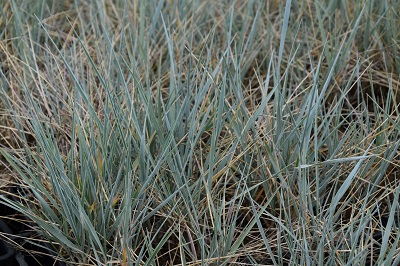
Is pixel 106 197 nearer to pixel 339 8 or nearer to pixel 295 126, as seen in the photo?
pixel 295 126

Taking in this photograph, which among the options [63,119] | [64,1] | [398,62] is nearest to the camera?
[63,119]

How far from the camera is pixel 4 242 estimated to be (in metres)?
1.40

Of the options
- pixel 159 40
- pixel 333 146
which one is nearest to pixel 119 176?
pixel 333 146

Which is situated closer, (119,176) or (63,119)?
(119,176)

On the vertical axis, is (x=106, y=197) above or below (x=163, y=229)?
above

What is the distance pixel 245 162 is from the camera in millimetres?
1379

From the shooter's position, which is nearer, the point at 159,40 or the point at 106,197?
the point at 106,197

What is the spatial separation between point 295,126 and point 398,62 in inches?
21.7

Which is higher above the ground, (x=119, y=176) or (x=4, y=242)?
(x=119, y=176)

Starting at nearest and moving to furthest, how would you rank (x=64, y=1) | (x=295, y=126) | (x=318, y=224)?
(x=318, y=224) < (x=295, y=126) < (x=64, y=1)

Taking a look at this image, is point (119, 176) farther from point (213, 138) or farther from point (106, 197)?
point (213, 138)

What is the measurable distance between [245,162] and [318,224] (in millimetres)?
207

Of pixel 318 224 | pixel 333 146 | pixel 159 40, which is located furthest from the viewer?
pixel 159 40

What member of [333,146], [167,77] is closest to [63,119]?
[167,77]
